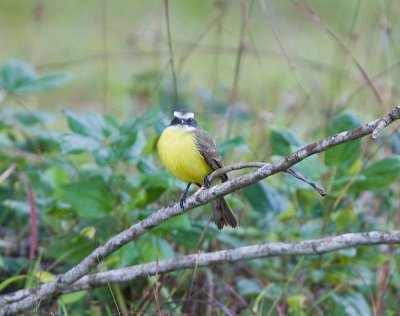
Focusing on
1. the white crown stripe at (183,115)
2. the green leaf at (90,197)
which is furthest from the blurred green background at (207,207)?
the white crown stripe at (183,115)

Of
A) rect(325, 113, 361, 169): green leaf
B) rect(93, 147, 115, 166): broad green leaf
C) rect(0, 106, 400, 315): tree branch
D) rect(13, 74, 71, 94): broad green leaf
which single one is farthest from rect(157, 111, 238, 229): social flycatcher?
rect(13, 74, 71, 94): broad green leaf

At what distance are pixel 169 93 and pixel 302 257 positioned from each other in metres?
2.49

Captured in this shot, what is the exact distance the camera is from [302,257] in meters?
4.30

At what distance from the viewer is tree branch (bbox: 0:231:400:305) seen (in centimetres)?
356

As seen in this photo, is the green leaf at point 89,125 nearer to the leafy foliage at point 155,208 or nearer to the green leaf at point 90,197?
the leafy foliage at point 155,208

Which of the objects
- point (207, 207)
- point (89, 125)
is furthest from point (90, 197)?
point (207, 207)

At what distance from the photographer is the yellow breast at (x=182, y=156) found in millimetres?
4066

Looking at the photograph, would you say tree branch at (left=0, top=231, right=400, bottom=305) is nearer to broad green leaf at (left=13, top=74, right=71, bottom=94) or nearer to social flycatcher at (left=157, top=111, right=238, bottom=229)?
social flycatcher at (left=157, top=111, right=238, bottom=229)

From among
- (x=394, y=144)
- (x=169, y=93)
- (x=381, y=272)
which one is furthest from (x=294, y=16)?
(x=381, y=272)

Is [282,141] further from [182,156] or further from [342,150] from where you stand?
[182,156]

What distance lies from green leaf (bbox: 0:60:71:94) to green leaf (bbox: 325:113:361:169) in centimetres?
150

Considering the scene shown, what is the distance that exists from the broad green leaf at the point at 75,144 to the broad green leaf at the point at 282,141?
0.85 m

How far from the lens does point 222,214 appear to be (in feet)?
13.1

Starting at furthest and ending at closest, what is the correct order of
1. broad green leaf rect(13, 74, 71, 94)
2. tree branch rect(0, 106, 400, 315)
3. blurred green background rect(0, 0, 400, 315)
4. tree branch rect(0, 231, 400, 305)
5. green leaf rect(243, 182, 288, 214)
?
broad green leaf rect(13, 74, 71, 94)
green leaf rect(243, 182, 288, 214)
blurred green background rect(0, 0, 400, 315)
tree branch rect(0, 231, 400, 305)
tree branch rect(0, 106, 400, 315)
